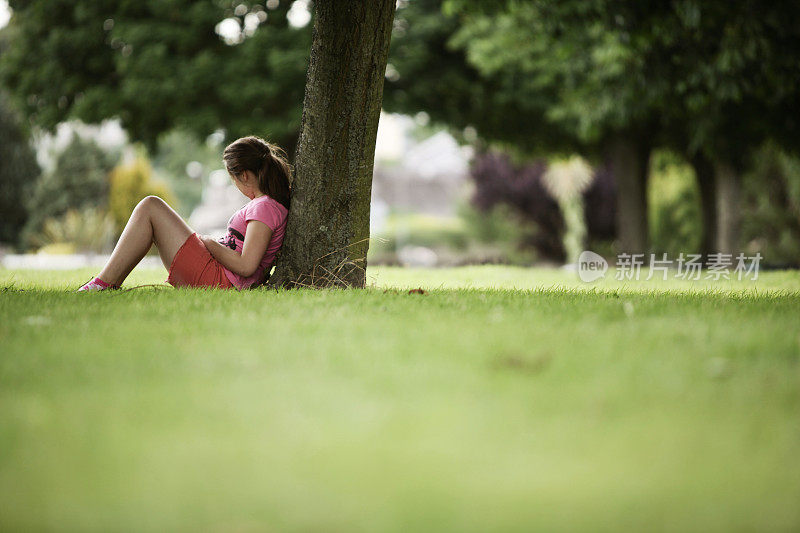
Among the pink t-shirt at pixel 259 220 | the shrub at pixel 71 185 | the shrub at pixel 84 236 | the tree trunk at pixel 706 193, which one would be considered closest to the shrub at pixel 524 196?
the tree trunk at pixel 706 193

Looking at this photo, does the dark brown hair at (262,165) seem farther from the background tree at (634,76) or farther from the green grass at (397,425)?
the background tree at (634,76)

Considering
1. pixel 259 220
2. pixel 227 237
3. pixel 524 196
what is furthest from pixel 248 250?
pixel 524 196

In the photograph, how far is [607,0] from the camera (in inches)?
396

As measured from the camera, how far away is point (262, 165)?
5945 millimetres

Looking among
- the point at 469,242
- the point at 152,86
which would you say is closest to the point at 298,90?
the point at 152,86

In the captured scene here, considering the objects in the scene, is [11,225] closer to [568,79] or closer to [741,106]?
[568,79]

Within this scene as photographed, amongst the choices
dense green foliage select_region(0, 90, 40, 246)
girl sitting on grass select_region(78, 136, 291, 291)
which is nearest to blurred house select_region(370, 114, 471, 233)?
girl sitting on grass select_region(78, 136, 291, 291)

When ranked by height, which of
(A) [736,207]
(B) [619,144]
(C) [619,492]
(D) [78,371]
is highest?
(B) [619,144]

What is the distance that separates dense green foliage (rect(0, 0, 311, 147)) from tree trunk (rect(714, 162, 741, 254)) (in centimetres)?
950

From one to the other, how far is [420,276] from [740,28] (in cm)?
657

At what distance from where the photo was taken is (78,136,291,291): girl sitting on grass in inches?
221

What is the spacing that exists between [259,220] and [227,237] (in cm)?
42

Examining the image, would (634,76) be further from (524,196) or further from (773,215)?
(773,215)

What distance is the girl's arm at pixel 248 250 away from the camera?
18.5 feet
